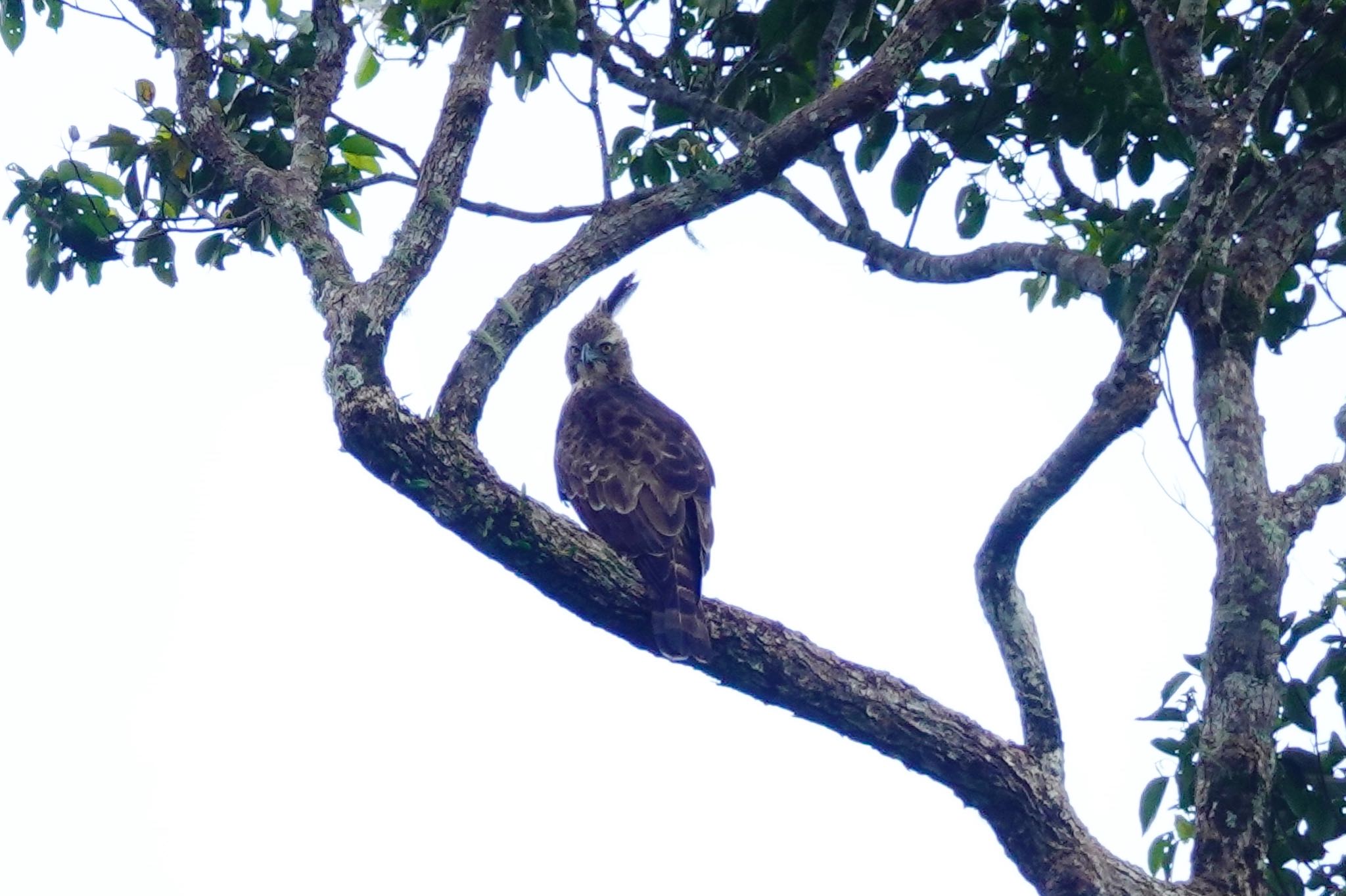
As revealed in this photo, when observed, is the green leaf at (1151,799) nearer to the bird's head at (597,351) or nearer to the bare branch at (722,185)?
the bare branch at (722,185)

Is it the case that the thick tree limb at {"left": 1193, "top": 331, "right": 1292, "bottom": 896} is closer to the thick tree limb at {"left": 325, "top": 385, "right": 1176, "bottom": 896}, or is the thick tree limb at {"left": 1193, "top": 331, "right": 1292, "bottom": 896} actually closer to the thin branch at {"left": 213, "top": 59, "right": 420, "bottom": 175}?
the thick tree limb at {"left": 325, "top": 385, "right": 1176, "bottom": 896}

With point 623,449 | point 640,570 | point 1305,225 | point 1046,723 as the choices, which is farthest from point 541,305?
point 1305,225

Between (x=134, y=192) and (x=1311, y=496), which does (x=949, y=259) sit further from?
(x=134, y=192)

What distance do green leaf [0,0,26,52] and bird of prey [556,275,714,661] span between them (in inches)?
106

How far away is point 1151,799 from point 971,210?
7.98 feet

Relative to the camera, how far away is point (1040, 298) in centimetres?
693

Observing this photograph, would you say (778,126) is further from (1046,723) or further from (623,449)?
(1046,723)

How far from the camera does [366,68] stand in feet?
21.6

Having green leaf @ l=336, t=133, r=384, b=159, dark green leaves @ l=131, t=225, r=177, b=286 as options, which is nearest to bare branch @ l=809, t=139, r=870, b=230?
green leaf @ l=336, t=133, r=384, b=159

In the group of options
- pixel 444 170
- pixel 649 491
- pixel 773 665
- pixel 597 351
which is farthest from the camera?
pixel 597 351

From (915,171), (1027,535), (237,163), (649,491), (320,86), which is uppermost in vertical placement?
(915,171)

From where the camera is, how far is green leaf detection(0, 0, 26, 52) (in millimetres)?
6180

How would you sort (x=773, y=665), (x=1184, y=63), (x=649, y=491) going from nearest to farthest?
(x=773, y=665)
(x=1184, y=63)
(x=649, y=491)

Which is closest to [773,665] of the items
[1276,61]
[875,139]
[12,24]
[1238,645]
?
[1238,645]
